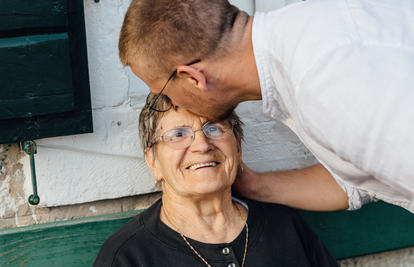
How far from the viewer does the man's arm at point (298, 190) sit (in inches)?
83.6

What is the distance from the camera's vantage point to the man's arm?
2.12 m

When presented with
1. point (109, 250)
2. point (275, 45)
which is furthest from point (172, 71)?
point (109, 250)

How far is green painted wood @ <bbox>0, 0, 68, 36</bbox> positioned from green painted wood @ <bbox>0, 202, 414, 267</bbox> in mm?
956

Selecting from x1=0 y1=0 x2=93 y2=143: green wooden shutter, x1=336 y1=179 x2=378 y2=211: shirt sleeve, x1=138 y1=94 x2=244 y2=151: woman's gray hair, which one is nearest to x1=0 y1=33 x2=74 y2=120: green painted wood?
x1=0 y1=0 x2=93 y2=143: green wooden shutter

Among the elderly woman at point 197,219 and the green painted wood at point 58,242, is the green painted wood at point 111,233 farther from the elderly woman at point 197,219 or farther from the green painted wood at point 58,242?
the elderly woman at point 197,219

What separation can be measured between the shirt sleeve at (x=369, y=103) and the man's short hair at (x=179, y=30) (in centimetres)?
39

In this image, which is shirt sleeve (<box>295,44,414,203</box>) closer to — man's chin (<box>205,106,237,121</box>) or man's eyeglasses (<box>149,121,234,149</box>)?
man's chin (<box>205,106,237,121</box>)

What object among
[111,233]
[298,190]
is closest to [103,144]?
[111,233]

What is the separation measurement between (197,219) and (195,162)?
0.30 metres

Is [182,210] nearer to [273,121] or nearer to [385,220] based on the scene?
[273,121]

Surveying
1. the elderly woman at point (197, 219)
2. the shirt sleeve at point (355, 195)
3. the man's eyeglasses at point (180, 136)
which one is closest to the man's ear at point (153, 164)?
the elderly woman at point (197, 219)

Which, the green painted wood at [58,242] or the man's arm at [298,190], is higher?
the man's arm at [298,190]

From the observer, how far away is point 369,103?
1049 mm

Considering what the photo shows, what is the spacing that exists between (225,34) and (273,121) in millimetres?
1160
